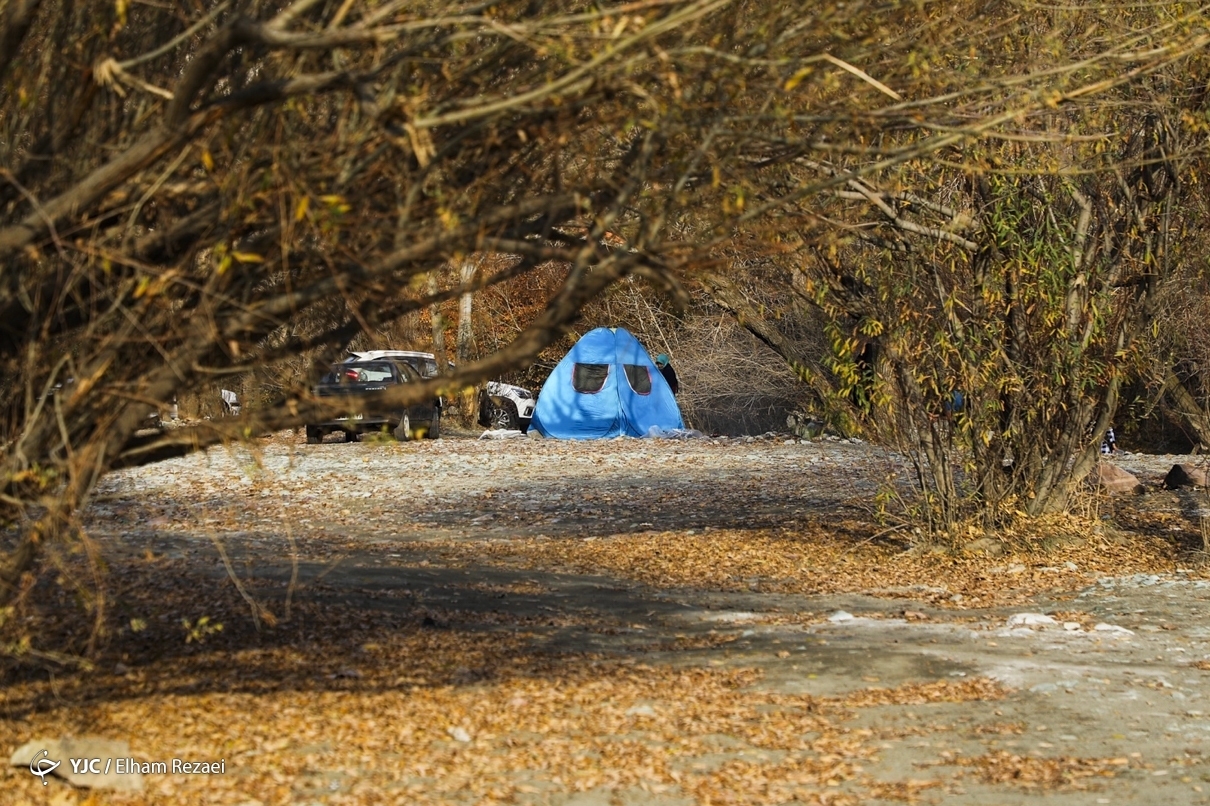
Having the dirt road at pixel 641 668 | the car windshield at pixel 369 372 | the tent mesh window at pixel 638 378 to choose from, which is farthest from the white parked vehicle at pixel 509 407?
the dirt road at pixel 641 668

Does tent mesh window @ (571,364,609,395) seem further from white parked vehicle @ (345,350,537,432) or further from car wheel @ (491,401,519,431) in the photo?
car wheel @ (491,401,519,431)

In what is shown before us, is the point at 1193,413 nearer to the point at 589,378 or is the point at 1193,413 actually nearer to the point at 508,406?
the point at 589,378

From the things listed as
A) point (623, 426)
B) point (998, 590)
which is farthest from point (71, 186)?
point (623, 426)

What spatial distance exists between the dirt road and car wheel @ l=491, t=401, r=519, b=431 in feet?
58.8

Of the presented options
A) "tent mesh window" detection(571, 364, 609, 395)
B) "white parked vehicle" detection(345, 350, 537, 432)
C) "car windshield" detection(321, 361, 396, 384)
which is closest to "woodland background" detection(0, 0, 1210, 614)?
"car windshield" detection(321, 361, 396, 384)

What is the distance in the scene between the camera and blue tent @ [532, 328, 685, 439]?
30.0 m

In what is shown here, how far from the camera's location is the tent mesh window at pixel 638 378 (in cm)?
3059

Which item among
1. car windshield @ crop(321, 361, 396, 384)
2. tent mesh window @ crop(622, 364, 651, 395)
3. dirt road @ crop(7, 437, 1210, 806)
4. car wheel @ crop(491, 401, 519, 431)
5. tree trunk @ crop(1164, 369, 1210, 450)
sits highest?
car windshield @ crop(321, 361, 396, 384)

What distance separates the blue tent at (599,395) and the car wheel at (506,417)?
3089 millimetres

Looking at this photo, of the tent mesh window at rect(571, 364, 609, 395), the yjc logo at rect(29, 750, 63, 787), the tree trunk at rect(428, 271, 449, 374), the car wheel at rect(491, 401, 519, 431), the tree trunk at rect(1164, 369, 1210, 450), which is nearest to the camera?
the yjc logo at rect(29, 750, 63, 787)

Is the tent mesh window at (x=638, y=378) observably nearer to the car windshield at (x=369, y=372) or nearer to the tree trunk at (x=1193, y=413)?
the car windshield at (x=369, y=372)

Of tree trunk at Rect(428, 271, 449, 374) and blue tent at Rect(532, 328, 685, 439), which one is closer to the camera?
tree trunk at Rect(428, 271, 449, 374)

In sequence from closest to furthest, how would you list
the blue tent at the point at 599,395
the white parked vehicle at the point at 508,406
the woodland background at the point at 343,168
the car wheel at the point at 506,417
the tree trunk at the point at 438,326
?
the woodland background at the point at 343,168 → the tree trunk at the point at 438,326 → the blue tent at the point at 599,395 → the white parked vehicle at the point at 508,406 → the car wheel at the point at 506,417

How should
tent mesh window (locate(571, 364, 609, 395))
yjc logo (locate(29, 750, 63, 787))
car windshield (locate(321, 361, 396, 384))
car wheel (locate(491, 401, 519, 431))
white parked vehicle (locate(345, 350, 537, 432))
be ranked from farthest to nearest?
car wheel (locate(491, 401, 519, 431)), white parked vehicle (locate(345, 350, 537, 432)), tent mesh window (locate(571, 364, 609, 395)), car windshield (locate(321, 361, 396, 384)), yjc logo (locate(29, 750, 63, 787))
